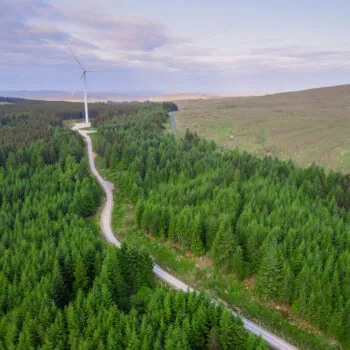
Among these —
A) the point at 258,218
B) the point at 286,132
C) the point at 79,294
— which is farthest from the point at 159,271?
the point at 286,132

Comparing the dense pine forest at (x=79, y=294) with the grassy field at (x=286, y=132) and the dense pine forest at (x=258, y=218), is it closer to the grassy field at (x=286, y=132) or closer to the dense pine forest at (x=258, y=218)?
the dense pine forest at (x=258, y=218)

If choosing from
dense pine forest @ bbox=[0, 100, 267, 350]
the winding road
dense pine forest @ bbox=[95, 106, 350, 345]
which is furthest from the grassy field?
dense pine forest @ bbox=[0, 100, 267, 350]

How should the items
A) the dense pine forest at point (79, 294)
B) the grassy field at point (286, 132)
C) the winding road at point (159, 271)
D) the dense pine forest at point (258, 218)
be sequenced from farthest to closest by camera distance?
the grassy field at point (286, 132) < the dense pine forest at point (258, 218) < the winding road at point (159, 271) < the dense pine forest at point (79, 294)

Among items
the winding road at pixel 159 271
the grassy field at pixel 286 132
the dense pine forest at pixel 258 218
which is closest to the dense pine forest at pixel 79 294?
the winding road at pixel 159 271

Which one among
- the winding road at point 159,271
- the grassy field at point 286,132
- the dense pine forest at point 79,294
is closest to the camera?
the dense pine forest at point 79,294

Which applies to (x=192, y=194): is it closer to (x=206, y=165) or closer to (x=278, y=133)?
(x=206, y=165)

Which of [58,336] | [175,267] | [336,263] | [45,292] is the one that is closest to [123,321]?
[58,336]
